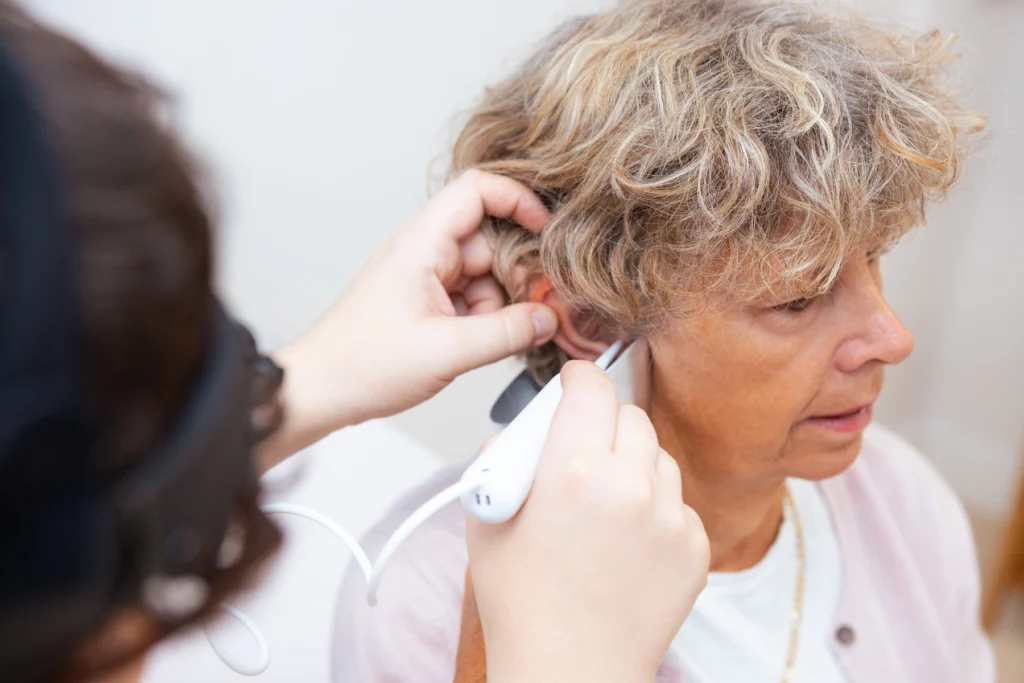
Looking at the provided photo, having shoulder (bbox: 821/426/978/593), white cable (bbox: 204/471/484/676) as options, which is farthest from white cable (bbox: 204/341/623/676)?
shoulder (bbox: 821/426/978/593)

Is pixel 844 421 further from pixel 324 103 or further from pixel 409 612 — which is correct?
pixel 324 103

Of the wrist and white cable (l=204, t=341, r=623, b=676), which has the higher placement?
the wrist

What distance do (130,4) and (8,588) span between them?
0.72 meters

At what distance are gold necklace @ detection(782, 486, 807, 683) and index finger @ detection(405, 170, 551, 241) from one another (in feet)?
1.69

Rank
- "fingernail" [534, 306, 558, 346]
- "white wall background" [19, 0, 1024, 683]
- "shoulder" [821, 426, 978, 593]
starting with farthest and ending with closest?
1. "shoulder" [821, 426, 978, 593]
2. "white wall background" [19, 0, 1024, 683]
3. "fingernail" [534, 306, 558, 346]

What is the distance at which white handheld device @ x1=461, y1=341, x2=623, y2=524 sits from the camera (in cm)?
50

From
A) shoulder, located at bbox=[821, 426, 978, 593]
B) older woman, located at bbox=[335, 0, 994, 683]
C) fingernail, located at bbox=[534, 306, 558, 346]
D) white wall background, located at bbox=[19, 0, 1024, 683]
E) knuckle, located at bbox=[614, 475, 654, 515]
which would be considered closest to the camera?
knuckle, located at bbox=[614, 475, 654, 515]

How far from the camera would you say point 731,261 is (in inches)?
27.1

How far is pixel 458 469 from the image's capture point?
34.5 inches

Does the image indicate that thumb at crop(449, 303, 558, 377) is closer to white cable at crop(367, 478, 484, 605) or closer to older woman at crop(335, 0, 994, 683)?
older woman at crop(335, 0, 994, 683)

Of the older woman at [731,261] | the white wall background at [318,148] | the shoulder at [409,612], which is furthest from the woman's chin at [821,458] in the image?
the white wall background at [318,148]

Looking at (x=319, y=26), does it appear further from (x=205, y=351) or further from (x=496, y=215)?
(x=205, y=351)

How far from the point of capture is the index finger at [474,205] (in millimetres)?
736

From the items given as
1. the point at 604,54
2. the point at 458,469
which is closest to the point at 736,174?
the point at 604,54
